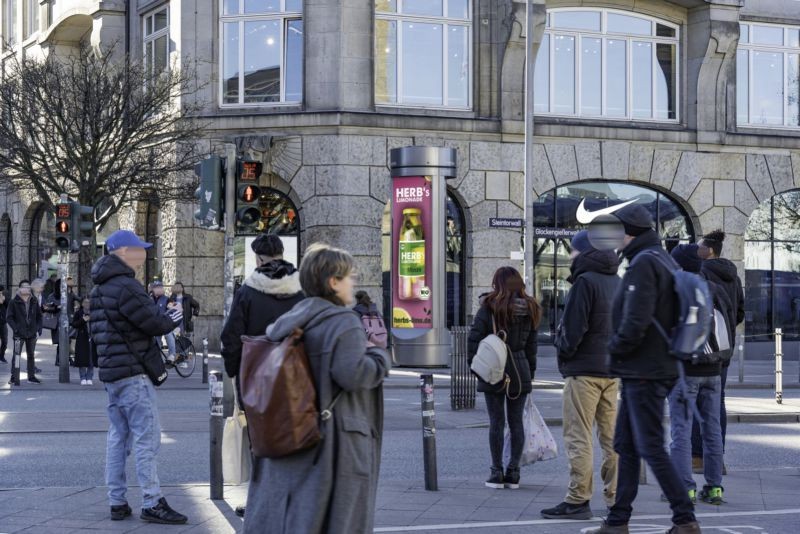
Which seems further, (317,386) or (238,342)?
(238,342)

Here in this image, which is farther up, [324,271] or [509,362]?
[324,271]

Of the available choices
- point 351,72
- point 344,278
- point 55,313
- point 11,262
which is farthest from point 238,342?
point 11,262

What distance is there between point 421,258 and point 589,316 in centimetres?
1586

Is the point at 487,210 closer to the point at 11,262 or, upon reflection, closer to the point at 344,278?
the point at 11,262

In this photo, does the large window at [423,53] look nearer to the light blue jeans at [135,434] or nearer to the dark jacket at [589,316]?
the dark jacket at [589,316]

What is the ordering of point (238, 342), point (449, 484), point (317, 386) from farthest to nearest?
point (449, 484) → point (238, 342) → point (317, 386)

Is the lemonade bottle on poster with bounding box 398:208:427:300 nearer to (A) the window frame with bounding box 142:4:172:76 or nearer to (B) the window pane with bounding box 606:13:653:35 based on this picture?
(A) the window frame with bounding box 142:4:172:76

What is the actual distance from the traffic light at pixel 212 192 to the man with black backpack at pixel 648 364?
237 inches

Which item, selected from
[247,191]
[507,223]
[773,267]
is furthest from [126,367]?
[773,267]

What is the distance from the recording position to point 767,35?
3012 centimetres

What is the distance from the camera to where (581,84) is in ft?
94.1

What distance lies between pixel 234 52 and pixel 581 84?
306 inches

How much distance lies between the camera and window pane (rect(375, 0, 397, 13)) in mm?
26797

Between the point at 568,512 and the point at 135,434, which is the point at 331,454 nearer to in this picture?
the point at 135,434
